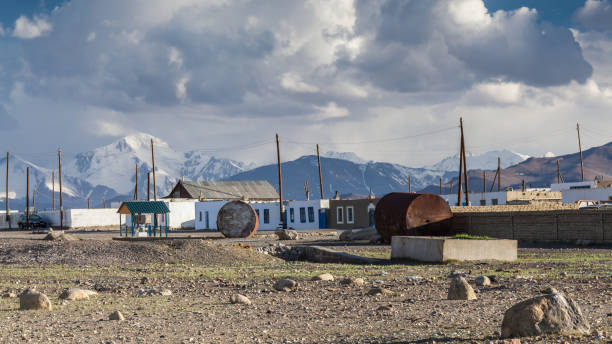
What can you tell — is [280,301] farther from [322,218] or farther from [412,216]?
[322,218]

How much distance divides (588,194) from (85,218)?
192ft

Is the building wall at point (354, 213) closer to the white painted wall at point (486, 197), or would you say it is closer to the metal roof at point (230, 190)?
the white painted wall at point (486, 197)

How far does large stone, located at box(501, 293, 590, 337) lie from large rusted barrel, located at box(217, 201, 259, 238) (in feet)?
129

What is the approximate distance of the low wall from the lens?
33531 millimetres

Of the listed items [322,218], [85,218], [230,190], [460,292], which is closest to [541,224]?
[460,292]

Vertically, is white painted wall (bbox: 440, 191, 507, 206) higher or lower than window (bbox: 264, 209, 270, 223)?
higher

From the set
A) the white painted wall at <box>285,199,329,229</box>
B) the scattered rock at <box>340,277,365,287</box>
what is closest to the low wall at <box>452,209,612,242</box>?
the scattered rock at <box>340,277,365,287</box>

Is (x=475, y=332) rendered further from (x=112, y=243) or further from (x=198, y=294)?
(x=112, y=243)

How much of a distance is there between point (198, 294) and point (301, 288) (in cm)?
227

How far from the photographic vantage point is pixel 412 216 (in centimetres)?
3675

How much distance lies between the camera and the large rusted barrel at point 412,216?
120 ft

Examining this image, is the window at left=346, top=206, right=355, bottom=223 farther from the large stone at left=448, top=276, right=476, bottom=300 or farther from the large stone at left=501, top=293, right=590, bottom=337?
the large stone at left=501, top=293, right=590, bottom=337

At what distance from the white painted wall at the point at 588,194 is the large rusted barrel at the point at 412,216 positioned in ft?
163

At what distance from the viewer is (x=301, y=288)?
16.9 m
